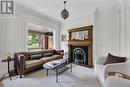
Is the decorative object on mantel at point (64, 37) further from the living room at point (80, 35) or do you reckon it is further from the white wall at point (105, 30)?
the white wall at point (105, 30)

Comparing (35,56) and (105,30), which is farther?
(35,56)

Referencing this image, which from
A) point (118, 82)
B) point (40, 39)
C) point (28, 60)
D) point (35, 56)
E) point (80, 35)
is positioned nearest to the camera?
point (118, 82)

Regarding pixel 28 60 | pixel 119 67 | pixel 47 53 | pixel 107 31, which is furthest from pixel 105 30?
pixel 28 60

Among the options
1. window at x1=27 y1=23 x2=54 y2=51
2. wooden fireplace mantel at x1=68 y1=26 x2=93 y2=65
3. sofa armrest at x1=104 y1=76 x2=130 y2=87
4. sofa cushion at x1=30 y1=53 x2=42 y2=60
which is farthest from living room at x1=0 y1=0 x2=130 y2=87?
window at x1=27 y1=23 x2=54 y2=51

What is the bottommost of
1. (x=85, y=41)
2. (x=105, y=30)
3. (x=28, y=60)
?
(x=28, y=60)

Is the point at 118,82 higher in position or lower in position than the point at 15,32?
lower

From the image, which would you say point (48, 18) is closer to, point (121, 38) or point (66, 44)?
point (66, 44)

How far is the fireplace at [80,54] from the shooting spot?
5496 mm

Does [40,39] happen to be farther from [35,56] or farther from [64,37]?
[35,56]

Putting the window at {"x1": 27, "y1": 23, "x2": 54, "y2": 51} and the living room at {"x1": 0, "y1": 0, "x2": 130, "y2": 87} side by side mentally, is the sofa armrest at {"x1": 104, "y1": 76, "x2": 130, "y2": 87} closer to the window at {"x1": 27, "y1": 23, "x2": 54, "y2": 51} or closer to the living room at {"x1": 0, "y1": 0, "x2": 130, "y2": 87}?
the living room at {"x1": 0, "y1": 0, "x2": 130, "y2": 87}

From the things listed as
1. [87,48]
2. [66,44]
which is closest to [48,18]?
[66,44]

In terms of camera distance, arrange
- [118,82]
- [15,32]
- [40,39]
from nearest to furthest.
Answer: [118,82] → [15,32] → [40,39]

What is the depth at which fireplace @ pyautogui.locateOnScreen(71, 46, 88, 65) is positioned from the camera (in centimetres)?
550

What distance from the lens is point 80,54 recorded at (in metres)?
5.79
